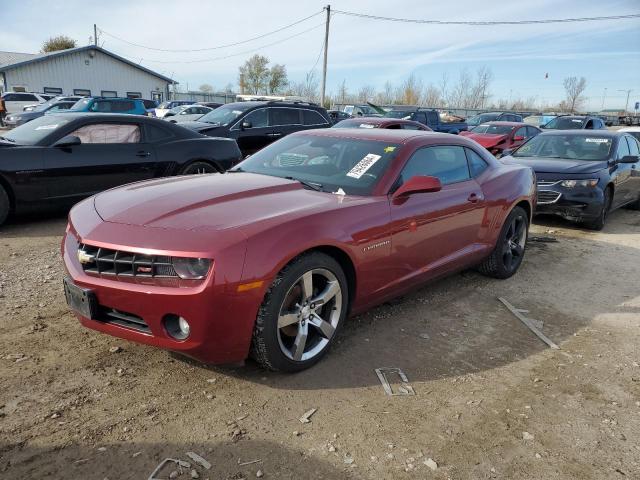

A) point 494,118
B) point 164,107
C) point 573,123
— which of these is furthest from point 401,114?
point 164,107

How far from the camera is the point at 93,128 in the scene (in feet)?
20.9

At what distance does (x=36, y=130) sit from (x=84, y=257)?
4438 mm

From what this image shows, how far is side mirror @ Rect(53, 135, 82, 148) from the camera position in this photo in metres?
5.95

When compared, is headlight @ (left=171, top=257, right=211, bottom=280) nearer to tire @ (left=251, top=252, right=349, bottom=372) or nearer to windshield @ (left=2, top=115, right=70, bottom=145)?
tire @ (left=251, top=252, right=349, bottom=372)

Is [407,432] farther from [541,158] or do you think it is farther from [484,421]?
[541,158]

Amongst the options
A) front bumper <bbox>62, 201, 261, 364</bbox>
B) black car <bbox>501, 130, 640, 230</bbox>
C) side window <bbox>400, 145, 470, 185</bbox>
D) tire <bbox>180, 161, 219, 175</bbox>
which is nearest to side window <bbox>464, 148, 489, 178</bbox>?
side window <bbox>400, 145, 470, 185</bbox>

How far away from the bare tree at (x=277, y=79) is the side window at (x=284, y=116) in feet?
199

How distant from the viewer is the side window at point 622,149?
841 cm

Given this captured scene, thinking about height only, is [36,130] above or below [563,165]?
above

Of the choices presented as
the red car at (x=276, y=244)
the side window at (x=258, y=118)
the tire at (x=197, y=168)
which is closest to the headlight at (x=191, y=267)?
the red car at (x=276, y=244)

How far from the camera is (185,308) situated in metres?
2.52

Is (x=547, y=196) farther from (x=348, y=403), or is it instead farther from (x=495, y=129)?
(x=495, y=129)

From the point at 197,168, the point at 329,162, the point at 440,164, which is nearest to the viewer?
the point at 329,162

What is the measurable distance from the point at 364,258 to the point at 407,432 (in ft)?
3.75
